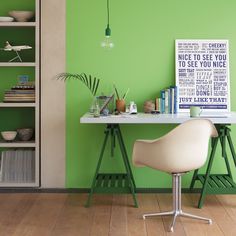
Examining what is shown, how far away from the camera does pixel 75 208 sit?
3.82m

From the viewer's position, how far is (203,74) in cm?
427

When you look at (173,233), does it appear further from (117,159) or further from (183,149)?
(117,159)

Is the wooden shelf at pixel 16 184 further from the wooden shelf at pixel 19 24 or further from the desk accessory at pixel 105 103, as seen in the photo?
the wooden shelf at pixel 19 24

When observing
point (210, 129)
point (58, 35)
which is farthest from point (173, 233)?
point (58, 35)

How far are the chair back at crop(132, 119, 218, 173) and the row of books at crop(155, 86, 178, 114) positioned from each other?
32.0 inches

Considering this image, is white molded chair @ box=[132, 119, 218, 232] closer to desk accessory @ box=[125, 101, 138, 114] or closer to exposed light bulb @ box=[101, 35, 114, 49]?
desk accessory @ box=[125, 101, 138, 114]

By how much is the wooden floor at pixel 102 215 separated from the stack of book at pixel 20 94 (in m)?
0.99

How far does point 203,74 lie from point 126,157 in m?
1.21

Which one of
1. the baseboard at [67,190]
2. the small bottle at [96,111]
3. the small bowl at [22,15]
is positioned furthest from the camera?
the baseboard at [67,190]

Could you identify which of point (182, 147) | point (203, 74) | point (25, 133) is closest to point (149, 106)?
point (203, 74)

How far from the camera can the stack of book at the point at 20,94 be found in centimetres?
425

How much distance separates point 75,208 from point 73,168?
25.7 inches

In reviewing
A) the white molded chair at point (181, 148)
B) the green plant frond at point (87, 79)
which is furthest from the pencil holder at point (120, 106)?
the white molded chair at point (181, 148)

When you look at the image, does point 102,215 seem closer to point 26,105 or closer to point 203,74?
point 26,105
